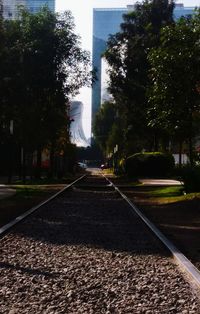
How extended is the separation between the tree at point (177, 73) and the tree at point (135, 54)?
89.1 feet

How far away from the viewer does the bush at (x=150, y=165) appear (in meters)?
49.3

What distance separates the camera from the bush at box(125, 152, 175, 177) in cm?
4931

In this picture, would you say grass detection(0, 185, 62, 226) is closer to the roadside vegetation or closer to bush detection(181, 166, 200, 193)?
bush detection(181, 166, 200, 193)

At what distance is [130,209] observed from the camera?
19203mm

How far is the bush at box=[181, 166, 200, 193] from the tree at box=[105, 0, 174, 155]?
29.3m

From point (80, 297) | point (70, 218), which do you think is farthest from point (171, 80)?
point (80, 297)

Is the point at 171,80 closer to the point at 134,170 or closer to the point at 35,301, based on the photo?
the point at 35,301

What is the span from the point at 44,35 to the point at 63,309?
32.3 m

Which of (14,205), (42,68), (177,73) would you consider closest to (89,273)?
(14,205)

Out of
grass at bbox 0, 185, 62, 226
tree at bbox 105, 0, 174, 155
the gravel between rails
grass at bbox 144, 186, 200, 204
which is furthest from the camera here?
tree at bbox 105, 0, 174, 155

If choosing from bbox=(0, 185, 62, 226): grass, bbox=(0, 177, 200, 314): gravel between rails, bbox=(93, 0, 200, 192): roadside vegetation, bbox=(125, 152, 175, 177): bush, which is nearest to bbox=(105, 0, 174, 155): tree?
bbox=(93, 0, 200, 192): roadside vegetation

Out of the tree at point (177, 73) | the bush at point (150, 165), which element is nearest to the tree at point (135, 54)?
the bush at point (150, 165)

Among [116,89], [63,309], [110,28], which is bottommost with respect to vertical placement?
[63,309]

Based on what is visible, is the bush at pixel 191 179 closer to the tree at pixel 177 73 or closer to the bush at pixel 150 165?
the tree at pixel 177 73
